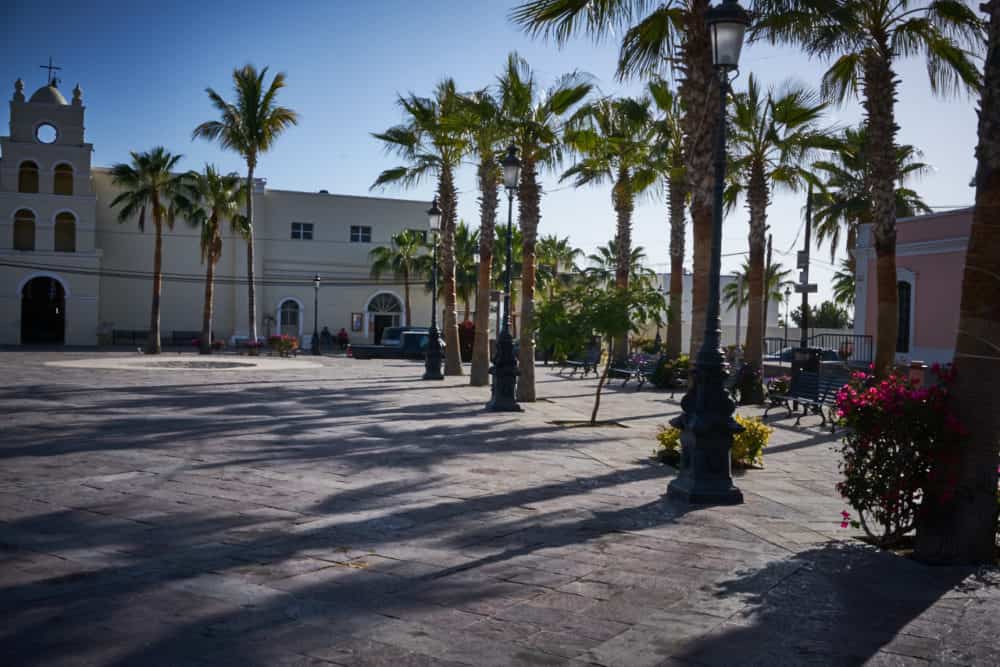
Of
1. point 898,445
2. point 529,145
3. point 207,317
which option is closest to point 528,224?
point 529,145

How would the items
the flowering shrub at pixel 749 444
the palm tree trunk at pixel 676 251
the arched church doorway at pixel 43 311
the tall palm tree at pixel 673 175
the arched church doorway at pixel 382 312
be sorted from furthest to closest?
the arched church doorway at pixel 382 312
the arched church doorway at pixel 43 311
the palm tree trunk at pixel 676 251
the tall palm tree at pixel 673 175
the flowering shrub at pixel 749 444

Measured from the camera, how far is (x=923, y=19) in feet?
47.8

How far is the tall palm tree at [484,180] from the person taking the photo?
17453 millimetres

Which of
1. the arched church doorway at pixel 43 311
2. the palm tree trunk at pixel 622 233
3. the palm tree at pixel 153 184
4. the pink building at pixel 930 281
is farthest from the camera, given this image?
the arched church doorway at pixel 43 311

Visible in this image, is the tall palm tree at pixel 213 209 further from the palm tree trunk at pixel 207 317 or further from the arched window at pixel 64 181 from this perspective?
the arched window at pixel 64 181

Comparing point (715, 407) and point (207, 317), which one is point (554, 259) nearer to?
point (207, 317)

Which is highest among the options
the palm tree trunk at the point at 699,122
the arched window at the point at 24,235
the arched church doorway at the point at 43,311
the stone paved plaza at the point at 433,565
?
the arched window at the point at 24,235

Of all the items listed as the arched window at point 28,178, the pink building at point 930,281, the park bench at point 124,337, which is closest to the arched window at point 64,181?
the arched window at point 28,178

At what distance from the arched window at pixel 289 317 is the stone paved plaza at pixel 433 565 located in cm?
3827

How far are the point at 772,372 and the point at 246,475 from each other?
2141 centimetres

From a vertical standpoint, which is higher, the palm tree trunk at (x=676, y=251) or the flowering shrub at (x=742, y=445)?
the palm tree trunk at (x=676, y=251)

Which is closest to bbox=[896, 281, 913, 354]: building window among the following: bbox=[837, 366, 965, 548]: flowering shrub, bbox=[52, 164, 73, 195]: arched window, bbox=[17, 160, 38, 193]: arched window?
bbox=[837, 366, 965, 548]: flowering shrub

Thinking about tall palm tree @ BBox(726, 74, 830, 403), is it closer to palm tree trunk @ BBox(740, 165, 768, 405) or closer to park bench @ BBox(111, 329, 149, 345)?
palm tree trunk @ BBox(740, 165, 768, 405)

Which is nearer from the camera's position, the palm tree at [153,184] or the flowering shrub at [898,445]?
the flowering shrub at [898,445]
